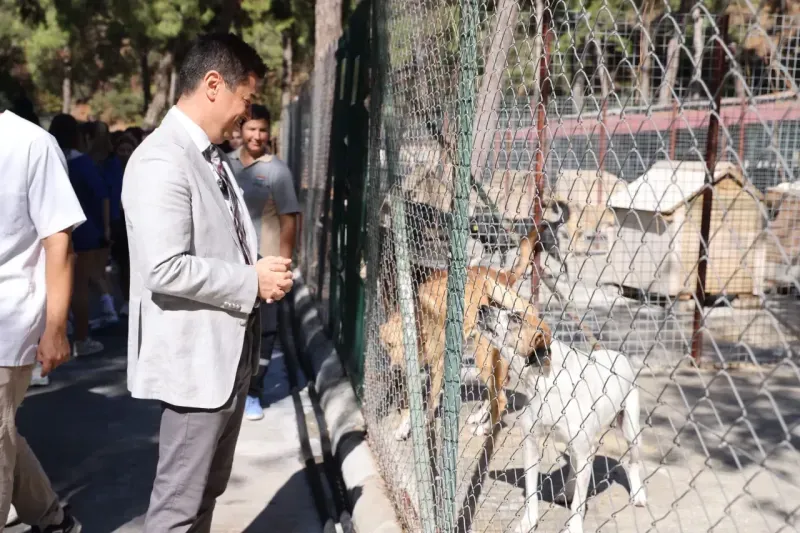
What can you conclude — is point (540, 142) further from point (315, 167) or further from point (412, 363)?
point (315, 167)

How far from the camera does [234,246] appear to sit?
3055mm

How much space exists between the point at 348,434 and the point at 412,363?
1520 millimetres

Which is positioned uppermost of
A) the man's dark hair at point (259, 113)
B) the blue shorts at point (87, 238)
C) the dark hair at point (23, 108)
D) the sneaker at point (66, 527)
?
the man's dark hair at point (259, 113)

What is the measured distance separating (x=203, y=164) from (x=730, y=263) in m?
7.06

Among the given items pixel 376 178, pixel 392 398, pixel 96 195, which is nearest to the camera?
pixel 392 398

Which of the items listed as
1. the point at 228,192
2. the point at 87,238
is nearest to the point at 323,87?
the point at 87,238

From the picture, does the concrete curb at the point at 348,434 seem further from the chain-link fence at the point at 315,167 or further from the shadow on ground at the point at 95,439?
the shadow on ground at the point at 95,439

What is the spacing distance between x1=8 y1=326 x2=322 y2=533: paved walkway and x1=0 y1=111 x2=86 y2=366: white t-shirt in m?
1.37

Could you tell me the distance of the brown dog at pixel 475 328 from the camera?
335cm

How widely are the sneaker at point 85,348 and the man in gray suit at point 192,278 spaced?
531 centimetres

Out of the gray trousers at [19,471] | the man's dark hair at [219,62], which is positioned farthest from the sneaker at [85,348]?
the man's dark hair at [219,62]

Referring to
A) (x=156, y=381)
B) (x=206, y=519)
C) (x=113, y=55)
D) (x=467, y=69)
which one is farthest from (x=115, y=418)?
(x=113, y=55)

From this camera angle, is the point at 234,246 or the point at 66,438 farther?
the point at 66,438

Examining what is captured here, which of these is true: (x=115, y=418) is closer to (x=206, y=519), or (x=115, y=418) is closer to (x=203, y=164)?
(x=206, y=519)
